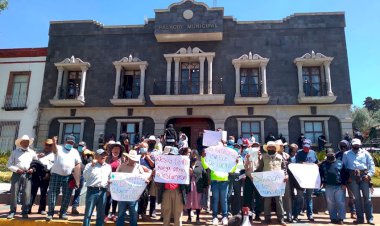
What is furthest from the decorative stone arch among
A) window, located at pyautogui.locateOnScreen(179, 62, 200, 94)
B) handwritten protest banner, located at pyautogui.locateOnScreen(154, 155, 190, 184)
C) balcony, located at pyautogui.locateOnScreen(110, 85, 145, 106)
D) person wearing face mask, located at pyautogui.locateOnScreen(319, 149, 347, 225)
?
handwritten protest banner, located at pyautogui.locateOnScreen(154, 155, 190, 184)

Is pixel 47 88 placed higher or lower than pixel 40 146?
higher

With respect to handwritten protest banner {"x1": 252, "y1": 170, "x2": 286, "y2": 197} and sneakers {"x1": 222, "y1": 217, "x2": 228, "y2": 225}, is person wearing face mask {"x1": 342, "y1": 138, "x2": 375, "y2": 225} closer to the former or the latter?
handwritten protest banner {"x1": 252, "y1": 170, "x2": 286, "y2": 197}

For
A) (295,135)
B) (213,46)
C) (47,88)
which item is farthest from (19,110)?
(295,135)

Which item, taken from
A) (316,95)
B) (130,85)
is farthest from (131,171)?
(316,95)

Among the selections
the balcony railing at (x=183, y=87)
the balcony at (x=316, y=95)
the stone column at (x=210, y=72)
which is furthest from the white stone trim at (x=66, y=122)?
the balcony at (x=316, y=95)

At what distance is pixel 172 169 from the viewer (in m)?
6.93

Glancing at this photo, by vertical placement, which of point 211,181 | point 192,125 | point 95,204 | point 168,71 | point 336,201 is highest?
point 168,71

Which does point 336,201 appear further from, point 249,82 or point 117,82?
point 117,82

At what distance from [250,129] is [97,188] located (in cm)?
1317

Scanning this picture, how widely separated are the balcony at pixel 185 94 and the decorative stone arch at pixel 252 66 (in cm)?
108

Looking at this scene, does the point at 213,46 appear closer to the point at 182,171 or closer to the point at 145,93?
the point at 145,93

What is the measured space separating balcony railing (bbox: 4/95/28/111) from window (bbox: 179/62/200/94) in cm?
1084

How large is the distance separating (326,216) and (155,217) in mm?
4921

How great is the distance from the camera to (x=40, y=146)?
1912 centimetres
